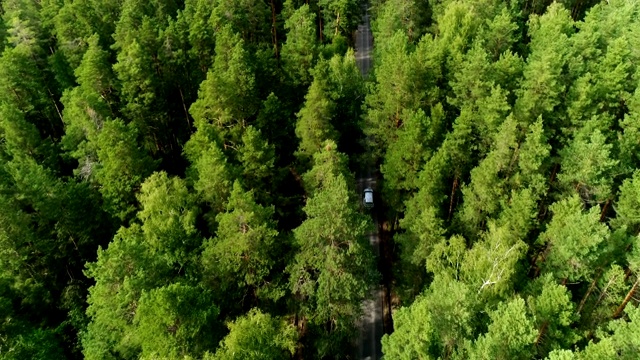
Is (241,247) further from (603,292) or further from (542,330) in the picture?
(603,292)

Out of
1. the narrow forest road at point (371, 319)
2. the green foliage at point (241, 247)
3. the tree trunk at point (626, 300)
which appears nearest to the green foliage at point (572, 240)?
the tree trunk at point (626, 300)

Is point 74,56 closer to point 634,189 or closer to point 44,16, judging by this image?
point 44,16

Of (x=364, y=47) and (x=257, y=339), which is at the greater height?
(x=364, y=47)

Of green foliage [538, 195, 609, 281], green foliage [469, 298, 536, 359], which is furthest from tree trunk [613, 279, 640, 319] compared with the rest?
green foliage [469, 298, 536, 359]

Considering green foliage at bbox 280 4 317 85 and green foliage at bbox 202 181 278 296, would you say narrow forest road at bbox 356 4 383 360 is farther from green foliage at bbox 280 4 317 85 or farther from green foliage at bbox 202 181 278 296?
green foliage at bbox 280 4 317 85

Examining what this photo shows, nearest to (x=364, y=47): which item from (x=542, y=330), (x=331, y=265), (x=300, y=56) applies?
(x=300, y=56)

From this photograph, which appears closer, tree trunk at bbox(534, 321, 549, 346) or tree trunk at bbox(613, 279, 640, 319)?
tree trunk at bbox(534, 321, 549, 346)

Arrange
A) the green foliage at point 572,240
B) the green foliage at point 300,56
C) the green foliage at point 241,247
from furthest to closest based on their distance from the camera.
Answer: the green foliage at point 300,56, the green foliage at point 241,247, the green foliage at point 572,240

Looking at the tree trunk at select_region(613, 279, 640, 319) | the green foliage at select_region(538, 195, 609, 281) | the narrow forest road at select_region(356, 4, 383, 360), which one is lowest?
the narrow forest road at select_region(356, 4, 383, 360)

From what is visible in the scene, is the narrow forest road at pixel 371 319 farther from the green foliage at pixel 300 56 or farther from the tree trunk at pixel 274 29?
the tree trunk at pixel 274 29
